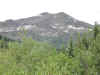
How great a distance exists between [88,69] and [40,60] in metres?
1.94

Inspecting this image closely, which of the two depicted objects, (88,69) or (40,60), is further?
(88,69)

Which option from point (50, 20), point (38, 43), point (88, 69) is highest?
point (38, 43)

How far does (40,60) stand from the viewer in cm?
271

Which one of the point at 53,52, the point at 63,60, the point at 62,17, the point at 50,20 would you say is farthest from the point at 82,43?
the point at 50,20

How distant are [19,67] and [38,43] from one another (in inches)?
19.2

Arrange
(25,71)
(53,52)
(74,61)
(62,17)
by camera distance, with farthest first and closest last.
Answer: (62,17) → (74,61) → (53,52) → (25,71)

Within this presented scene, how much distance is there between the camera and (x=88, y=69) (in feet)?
13.9

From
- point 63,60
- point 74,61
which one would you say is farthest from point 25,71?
point 74,61

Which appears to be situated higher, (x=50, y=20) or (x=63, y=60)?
(x=63, y=60)

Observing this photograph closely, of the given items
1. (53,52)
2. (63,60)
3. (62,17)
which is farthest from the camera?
(62,17)

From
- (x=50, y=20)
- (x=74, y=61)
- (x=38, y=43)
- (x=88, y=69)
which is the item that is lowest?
(x=50, y=20)

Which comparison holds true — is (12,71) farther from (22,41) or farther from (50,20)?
(50,20)

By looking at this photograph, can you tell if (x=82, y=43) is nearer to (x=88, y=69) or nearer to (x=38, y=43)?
(x=88, y=69)

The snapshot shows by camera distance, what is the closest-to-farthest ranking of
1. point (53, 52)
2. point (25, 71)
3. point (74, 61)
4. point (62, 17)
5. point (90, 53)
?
point (25, 71), point (53, 52), point (74, 61), point (90, 53), point (62, 17)
